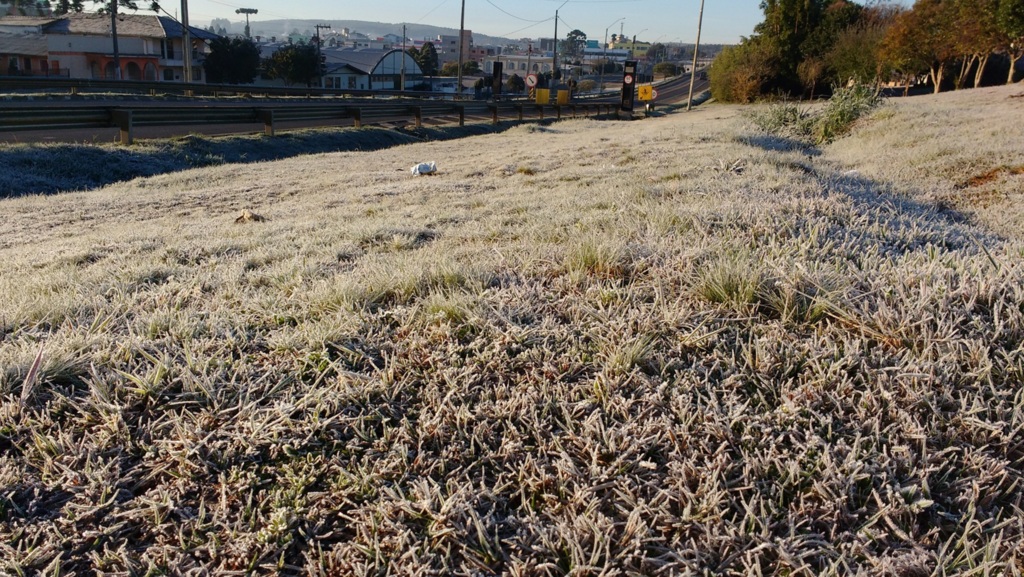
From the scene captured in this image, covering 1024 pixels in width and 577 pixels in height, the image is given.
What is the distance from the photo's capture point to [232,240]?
17.2ft

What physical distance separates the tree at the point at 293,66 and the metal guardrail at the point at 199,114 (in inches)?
1744

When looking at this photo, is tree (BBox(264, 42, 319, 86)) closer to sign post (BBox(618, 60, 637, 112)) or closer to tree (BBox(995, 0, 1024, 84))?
sign post (BBox(618, 60, 637, 112))

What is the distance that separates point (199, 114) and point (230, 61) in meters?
48.7

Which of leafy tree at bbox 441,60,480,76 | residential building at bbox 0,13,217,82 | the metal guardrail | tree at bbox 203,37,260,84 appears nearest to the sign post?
the metal guardrail

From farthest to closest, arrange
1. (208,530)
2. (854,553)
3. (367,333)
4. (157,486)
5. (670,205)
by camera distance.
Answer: (670,205) < (367,333) < (157,486) < (208,530) < (854,553)

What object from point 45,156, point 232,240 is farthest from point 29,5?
point 232,240

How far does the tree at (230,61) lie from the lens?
58.9 metres

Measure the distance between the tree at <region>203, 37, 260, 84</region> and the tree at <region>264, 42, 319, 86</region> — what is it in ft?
15.3

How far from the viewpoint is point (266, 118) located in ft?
61.8

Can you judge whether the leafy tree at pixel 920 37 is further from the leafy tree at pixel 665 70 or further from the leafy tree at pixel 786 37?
the leafy tree at pixel 665 70

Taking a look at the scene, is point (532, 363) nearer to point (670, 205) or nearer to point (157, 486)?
point (157, 486)

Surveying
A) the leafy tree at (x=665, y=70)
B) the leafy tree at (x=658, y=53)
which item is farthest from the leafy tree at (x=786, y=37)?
the leafy tree at (x=658, y=53)

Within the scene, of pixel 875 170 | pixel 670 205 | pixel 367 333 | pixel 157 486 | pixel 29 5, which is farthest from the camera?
pixel 29 5

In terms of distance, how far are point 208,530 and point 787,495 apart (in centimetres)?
172
